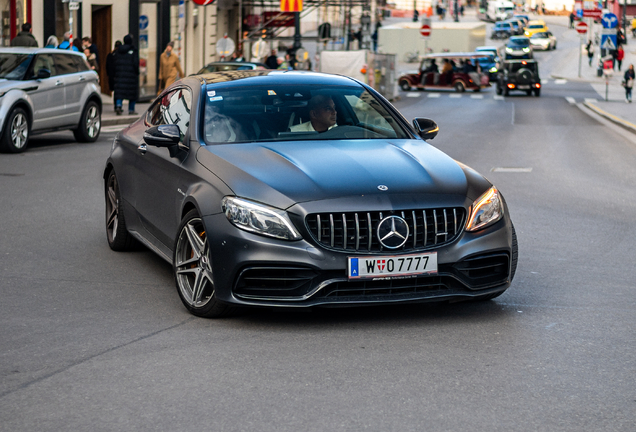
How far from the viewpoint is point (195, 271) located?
6.24 m

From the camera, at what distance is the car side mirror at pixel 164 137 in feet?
22.3

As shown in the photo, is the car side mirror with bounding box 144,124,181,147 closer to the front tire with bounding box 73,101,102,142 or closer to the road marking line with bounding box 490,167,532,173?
the road marking line with bounding box 490,167,532,173

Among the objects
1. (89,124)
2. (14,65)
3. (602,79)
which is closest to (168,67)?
(89,124)

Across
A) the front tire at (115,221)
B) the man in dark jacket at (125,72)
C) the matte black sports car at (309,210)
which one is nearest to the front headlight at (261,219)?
the matte black sports car at (309,210)

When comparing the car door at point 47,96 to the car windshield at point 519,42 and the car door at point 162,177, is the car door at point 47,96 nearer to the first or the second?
the car door at point 162,177

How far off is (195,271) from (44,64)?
1262cm

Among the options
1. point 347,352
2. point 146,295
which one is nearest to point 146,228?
point 146,295

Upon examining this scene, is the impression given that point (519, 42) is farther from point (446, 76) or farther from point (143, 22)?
point (143, 22)

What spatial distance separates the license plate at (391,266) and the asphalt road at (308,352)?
339 mm

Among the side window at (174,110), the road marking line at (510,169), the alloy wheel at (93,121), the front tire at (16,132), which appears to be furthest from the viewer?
the alloy wheel at (93,121)

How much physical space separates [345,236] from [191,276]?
3.74ft

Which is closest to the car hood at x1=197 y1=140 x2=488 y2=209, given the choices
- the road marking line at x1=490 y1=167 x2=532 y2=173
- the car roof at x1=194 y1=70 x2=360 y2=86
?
the car roof at x1=194 y1=70 x2=360 y2=86

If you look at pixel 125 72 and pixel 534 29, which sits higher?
pixel 125 72

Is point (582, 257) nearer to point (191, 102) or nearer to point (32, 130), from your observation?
point (191, 102)
